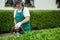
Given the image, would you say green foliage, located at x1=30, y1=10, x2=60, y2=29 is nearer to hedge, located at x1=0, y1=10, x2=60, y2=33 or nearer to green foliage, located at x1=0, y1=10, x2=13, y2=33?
hedge, located at x1=0, y1=10, x2=60, y2=33

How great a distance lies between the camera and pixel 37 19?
15.7 meters

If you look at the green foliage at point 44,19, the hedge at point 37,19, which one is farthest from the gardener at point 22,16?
the green foliage at point 44,19

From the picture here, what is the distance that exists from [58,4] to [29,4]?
7.38 feet

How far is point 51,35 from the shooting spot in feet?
15.3

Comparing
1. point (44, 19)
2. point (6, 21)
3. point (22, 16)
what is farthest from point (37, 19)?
point (22, 16)

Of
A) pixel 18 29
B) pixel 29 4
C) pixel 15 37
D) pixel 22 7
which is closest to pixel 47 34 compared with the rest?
pixel 15 37

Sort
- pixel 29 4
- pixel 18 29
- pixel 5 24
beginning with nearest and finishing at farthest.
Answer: pixel 18 29 < pixel 5 24 < pixel 29 4

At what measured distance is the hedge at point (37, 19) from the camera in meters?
14.4

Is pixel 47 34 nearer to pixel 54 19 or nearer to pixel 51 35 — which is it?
pixel 51 35

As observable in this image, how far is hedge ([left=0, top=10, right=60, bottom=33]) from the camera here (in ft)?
47.3

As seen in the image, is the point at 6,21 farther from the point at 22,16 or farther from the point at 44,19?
the point at 22,16

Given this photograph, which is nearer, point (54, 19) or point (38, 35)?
point (38, 35)

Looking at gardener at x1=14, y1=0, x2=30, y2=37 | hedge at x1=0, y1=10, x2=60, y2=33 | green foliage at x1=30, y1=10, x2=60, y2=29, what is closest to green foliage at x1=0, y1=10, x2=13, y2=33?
hedge at x1=0, y1=10, x2=60, y2=33

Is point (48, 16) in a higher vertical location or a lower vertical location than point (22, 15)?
lower
